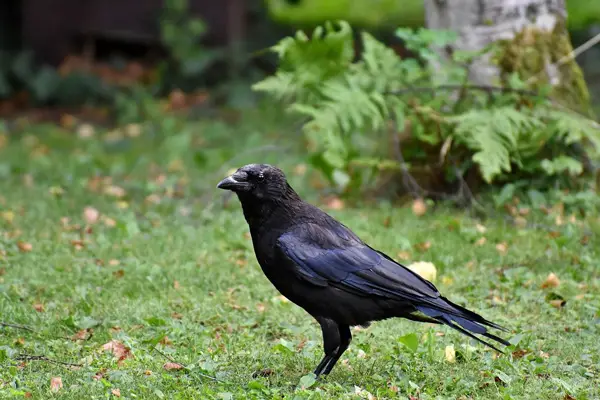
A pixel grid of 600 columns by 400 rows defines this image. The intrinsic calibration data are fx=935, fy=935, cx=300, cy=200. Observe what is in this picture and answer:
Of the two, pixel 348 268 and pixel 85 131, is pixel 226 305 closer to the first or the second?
pixel 348 268

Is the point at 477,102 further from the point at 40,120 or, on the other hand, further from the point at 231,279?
the point at 40,120

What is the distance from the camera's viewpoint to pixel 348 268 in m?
4.48

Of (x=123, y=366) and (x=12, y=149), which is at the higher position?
(x=123, y=366)

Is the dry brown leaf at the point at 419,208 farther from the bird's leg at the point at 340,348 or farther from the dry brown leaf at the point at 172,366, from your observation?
the dry brown leaf at the point at 172,366

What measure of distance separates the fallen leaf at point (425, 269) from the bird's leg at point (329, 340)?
159 cm

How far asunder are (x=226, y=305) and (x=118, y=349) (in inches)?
39.9

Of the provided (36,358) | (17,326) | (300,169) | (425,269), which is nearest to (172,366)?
(36,358)

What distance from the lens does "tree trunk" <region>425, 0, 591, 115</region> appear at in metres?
7.75

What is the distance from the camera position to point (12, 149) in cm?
1072

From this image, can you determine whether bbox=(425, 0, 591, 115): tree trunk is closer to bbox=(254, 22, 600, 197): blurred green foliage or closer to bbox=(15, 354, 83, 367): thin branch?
bbox=(254, 22, 600, 197): blurred green foliage

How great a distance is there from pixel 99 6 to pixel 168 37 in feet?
6.33

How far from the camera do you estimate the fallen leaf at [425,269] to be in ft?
19.5

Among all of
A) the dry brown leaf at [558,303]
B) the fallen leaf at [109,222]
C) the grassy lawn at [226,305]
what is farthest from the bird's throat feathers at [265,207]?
the fallen leaf at [109,222]

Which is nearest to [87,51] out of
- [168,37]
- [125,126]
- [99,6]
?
[99,6]
